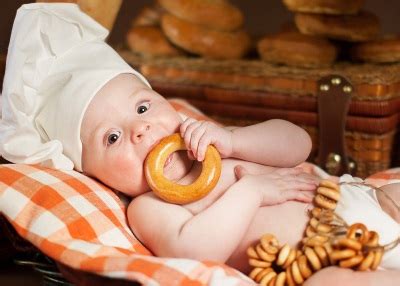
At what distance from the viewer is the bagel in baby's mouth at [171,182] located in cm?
94

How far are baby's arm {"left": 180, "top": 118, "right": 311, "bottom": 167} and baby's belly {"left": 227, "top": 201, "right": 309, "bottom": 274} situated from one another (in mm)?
105

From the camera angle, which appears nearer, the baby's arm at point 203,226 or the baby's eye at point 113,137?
the baby's arm at point 203,226

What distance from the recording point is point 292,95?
1.50 m

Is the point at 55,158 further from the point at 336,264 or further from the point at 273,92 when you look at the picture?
the point at 273,92

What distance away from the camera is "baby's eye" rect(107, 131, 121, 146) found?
3.27 ft

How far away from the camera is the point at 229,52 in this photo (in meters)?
1.68

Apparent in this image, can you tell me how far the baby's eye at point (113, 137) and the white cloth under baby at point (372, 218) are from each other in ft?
1.09

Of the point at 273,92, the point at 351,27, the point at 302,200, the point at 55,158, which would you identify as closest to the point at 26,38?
the point at 55,158

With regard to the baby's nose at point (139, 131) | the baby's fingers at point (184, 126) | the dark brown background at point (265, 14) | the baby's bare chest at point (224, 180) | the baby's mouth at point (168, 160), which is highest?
the baby's fingers at point (184, 126)

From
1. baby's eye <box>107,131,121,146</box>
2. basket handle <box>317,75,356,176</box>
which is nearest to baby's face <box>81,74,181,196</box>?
baby's eye <box>107,131,121,146</box>

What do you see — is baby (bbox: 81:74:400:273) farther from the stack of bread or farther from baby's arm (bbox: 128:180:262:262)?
the stack of bread

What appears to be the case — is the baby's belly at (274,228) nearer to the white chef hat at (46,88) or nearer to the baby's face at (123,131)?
the baby's face at (123,131)

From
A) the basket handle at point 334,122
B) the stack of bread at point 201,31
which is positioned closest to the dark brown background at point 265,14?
the stack of bread at point 201,31

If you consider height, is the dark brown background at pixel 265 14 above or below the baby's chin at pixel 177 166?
below
